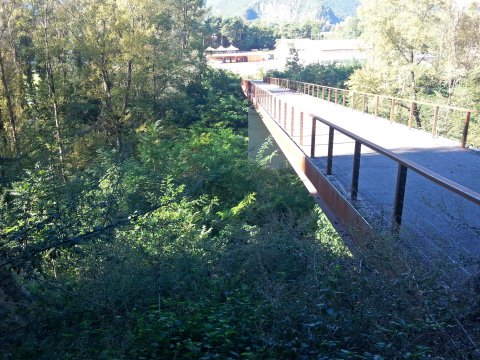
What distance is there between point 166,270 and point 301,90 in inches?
1222

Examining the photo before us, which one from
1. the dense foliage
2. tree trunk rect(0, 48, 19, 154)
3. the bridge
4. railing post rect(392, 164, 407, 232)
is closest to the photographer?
the bridge

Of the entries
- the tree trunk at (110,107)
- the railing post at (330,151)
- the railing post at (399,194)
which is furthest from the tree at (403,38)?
the railing post at (399,194)

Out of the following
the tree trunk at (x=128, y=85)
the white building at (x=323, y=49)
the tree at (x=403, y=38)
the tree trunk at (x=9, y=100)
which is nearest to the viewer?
the tree trunk at (x=9, y=100)

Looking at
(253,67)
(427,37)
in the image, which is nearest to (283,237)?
(427,37)

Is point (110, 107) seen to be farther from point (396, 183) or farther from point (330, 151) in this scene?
point (396, 183)

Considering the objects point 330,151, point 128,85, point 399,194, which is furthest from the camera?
point 128,85

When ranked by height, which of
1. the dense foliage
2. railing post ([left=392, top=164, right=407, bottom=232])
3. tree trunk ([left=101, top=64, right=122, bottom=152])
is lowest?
tree trunk ([left=101, top=64, right=122, bottom=152])

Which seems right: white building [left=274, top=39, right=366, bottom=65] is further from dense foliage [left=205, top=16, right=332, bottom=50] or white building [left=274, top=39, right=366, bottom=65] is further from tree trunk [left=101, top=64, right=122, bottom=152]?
tree trunk [left=101, top=64, right=122, bottom=152]

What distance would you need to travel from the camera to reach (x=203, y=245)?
7.93 meters

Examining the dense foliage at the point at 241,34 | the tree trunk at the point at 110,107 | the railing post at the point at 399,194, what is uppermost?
the dense foliage at the point at 241,34

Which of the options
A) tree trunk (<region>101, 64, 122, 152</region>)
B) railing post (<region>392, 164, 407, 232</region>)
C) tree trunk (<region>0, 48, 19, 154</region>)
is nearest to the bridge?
railing post (<region>392, 164, 407, 232</region>)

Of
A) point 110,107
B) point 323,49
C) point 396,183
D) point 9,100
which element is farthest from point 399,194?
point 323,49

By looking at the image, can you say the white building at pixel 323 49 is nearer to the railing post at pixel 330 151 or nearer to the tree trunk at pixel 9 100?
the tree trunk at pixel 9 100

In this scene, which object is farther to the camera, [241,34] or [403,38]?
[241,34]
